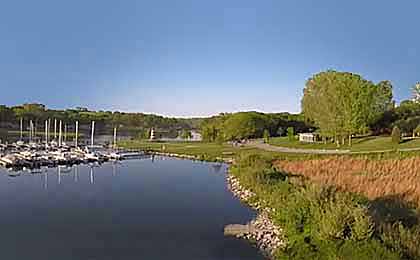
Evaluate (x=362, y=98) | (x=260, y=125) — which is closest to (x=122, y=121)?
(x=260, y=125)

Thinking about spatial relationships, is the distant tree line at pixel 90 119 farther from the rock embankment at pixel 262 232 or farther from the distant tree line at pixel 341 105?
the rock embankment at pixel 262 232

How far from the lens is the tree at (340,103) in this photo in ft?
196

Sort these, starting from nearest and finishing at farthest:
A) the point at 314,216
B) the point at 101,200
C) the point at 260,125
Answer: the point at 314,216, the point at 101,200, the point at 260,125

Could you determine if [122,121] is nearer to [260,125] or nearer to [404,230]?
[260,125]

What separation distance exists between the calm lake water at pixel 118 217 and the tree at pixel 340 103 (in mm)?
21879

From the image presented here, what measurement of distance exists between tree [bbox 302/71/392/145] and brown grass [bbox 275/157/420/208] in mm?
20370

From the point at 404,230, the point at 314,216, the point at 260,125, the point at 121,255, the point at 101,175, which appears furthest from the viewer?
the point at 260,125

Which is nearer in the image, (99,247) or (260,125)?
(99,247)

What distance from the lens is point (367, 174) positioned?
99.6ft

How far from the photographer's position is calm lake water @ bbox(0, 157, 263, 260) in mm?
18312

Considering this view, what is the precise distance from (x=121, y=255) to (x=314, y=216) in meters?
7.13

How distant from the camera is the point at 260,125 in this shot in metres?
97.1

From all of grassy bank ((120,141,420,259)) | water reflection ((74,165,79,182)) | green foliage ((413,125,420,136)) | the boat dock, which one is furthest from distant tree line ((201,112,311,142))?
grassy bank ((120,141,420,259))

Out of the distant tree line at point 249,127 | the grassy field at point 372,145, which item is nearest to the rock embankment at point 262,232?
the grassy field at point 372,145
